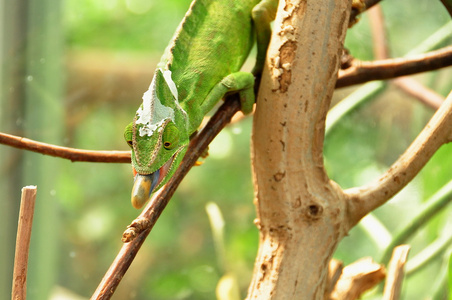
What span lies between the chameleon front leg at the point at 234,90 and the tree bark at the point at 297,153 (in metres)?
0.04

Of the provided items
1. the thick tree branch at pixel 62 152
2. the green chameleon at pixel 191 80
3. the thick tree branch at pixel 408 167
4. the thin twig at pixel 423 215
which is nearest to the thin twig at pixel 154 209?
the green chameleon at pixel 191 80

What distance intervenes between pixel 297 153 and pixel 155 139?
248 mm

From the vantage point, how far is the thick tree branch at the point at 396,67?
1.05 meters

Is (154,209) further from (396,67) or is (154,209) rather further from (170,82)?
(396,67)

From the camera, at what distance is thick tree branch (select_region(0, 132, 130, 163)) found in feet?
2.81

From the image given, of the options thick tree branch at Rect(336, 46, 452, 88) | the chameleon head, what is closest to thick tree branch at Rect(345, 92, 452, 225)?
thick tree branch at Rect(336, 46, 452, 88)

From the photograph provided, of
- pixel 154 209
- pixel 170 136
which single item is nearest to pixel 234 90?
pixel 170 136

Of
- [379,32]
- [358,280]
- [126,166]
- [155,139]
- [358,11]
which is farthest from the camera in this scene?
[126,166]

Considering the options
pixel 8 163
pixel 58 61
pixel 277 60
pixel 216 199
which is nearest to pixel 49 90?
pixel 58 61

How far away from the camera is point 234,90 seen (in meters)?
0.93

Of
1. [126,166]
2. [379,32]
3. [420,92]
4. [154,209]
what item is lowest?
[126,166]

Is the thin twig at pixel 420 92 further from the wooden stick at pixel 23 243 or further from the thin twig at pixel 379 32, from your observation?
the wooden stick at pixel 23 243

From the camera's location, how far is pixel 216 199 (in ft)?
6.26

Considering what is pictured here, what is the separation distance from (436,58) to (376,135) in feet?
2.03
